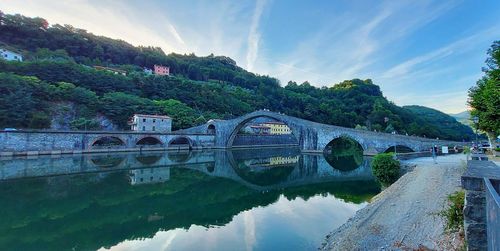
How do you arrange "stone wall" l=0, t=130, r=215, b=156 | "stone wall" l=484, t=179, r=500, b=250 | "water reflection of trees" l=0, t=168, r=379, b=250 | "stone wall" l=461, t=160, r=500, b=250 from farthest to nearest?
"stone wall" l=0, t=130, r=215, b=156 < "water reflection of trees" l=0, t=168, r=379, b=250 < "stone wall" l=461, t=160, r=500, b=250 < "stone wall" l=484, t=179, r=500, b=250

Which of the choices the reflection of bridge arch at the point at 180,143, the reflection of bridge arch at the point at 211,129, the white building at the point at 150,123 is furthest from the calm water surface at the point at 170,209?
the reflection of bridge arch at the point at 211,129

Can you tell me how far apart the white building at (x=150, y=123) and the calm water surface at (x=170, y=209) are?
780 inches

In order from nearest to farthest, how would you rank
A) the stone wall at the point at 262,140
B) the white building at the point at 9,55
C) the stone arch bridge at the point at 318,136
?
the stone arch bridge at the point at 318,136 < the white building at the point at 9,55 < the stone wall at the point at 262,140

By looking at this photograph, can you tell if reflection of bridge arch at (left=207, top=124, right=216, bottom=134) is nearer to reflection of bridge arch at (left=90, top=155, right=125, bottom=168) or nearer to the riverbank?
reflection of bridge arch at (left=90, top=155, right=125, bottom=168)

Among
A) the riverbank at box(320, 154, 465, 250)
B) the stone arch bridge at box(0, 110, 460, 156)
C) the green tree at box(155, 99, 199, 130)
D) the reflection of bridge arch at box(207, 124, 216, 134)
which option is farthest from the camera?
the reflection of bridge arch at box(207, 124, 216, 134)

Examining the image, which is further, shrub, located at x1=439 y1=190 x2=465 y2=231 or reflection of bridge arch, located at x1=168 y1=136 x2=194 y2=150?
reflection of bridge arch, located at x1=168 y1=136 x2=194 y2=150

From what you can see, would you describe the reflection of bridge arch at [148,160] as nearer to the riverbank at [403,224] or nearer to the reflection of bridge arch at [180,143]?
the reflection of bridge arch at [180,143]

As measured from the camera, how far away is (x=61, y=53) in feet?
187

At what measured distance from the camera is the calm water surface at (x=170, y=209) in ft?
24.3

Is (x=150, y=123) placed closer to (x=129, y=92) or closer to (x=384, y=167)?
(x=129, y=92)

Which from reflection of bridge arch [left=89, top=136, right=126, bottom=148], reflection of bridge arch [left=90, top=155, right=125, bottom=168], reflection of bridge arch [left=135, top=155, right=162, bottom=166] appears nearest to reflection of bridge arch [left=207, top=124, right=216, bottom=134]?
reflection of bridge arch [left=89, top=136, right=126, bottom=148]

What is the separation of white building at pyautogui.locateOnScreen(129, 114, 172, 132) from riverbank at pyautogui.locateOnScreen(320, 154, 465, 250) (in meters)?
35.7

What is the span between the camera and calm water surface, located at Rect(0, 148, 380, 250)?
24.3 ft

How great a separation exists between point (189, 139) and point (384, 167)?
109 feet
